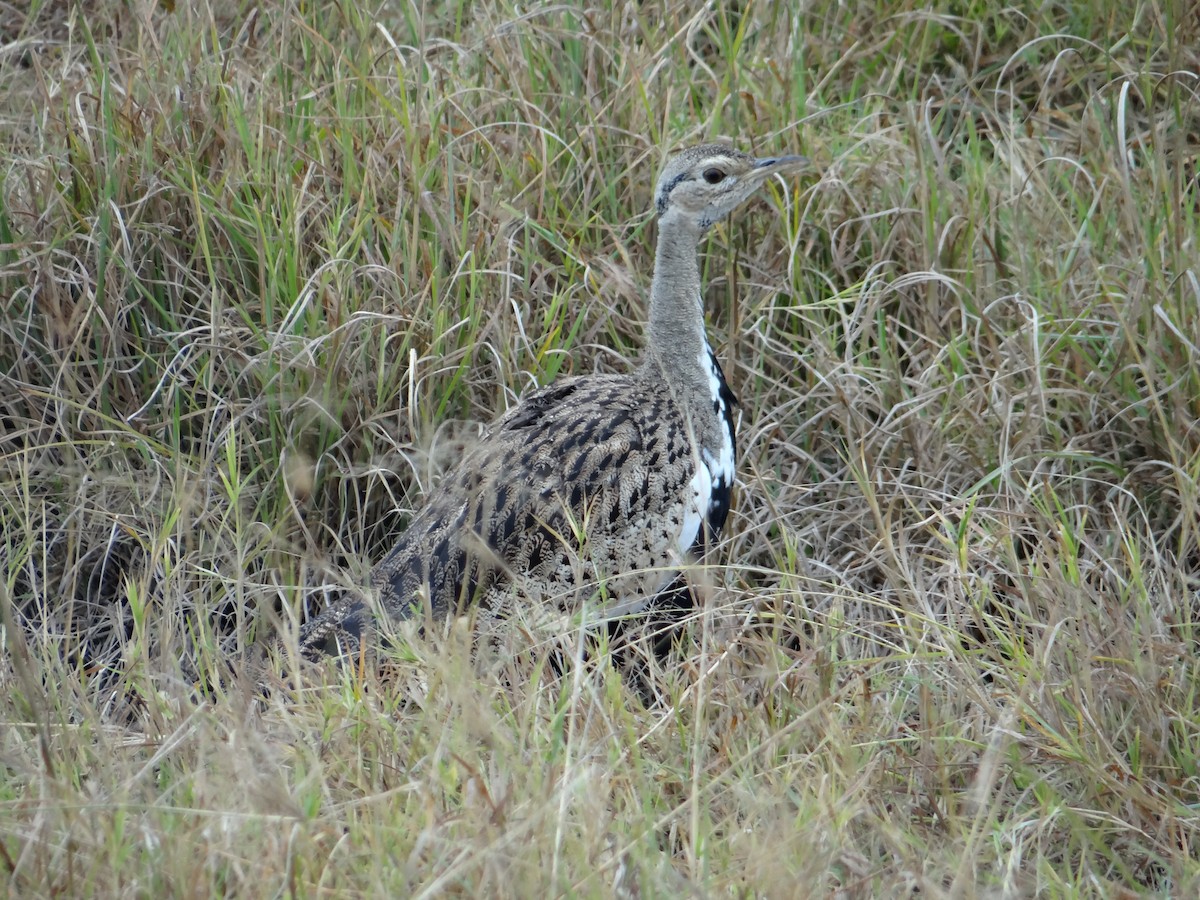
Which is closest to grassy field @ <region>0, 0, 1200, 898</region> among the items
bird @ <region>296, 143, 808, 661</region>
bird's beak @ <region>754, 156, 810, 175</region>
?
bird @ <region>296, 143, 808, 661</region>

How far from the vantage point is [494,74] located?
4.69 m

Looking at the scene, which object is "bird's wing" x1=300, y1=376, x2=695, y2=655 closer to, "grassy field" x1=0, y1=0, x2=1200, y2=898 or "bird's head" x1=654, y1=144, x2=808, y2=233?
"grassy field" x1=0, y1=0, x2=1200, y2=898

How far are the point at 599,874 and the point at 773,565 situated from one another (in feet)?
5.86

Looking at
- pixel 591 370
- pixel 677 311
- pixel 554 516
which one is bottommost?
pixel 591 370

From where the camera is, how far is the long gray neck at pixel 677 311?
3.78 meters

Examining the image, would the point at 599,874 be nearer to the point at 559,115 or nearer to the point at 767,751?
the point at 767,751

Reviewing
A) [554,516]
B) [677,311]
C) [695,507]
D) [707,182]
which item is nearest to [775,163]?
[707,182]

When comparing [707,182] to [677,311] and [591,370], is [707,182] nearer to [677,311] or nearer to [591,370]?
[677,311]

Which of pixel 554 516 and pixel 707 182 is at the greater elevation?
pixel 707 182

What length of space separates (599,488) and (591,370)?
0.88 m

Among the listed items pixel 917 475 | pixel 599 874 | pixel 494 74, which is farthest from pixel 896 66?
pixel 599 874

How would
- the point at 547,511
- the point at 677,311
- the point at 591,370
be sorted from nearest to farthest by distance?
1. the point at 547,511
2. the point at 677,311
3. the point at 591,370

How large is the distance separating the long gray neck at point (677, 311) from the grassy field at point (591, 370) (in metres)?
0.38

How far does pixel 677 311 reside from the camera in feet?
12.5
